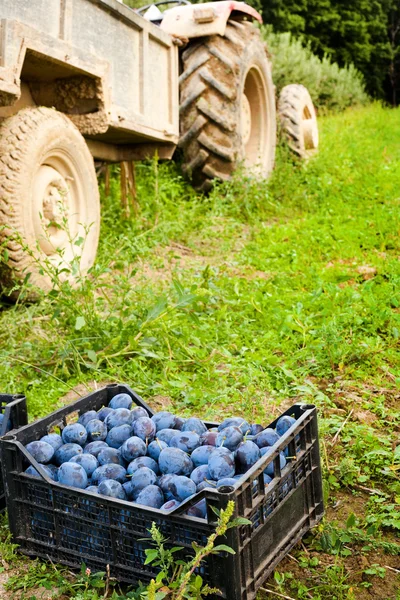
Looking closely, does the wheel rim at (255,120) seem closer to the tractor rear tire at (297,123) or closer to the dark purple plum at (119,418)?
the tractor rear tire at (297,123)

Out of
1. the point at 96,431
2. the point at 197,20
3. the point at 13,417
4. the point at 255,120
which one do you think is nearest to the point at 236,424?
the point at 96,431

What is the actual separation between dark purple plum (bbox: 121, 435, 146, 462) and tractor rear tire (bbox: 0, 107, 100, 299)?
1.41 metres

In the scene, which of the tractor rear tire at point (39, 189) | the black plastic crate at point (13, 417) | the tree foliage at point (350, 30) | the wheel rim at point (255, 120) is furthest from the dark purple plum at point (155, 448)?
the tree foliage at point (350, 30)

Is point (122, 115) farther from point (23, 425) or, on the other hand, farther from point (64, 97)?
point (23, 425)

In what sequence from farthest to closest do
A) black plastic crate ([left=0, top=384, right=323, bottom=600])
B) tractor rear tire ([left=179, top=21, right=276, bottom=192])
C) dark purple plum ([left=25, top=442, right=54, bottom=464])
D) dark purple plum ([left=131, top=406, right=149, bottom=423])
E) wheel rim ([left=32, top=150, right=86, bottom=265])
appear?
tractor rear tire ([left=179, top=21, right=276, bottom=192])
wheel rim ([left=32, top=150, right=86, bottom=265])
dark purple plum ([left=131, top=406, right=149, bottom=423])
dark purple plum ([left=25, top=442, right=54, bottom=464])
black plastic crate ([left=0, top=384, right=323, bottom=600])

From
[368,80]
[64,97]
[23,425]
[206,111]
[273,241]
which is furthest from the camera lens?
[368,80]

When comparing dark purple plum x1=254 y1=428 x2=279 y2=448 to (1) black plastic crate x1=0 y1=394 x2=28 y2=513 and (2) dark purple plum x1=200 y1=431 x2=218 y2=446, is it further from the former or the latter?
(1) black plastic crate x1=0 y1=394 x2=28 y2=513

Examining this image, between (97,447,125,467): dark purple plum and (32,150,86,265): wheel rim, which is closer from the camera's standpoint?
(97,447,125,467): dark purple plum

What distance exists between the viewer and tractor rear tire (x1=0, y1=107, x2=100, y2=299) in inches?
141

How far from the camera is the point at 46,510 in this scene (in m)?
1.91

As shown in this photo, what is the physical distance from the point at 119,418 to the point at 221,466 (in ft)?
1.54

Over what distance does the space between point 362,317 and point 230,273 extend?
1.42 metres

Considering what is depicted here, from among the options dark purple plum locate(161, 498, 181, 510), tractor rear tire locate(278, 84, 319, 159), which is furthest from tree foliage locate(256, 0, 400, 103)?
dark purple plum locate(161, 498, 181, 510)

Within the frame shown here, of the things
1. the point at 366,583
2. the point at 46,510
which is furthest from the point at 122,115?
the point at 366,583
